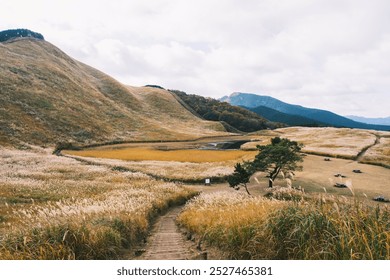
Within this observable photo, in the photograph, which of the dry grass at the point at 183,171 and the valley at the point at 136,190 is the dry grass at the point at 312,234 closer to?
the valley at the point at 136,190

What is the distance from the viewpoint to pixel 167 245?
11.6 m

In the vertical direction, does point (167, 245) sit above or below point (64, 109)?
below

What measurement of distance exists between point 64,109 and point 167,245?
118m

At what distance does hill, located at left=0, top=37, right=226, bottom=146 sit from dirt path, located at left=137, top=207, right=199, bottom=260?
7008 cm

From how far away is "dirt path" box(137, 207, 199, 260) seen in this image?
29.8 feet

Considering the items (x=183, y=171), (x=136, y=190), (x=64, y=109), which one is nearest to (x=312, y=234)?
(x=136, y=190)

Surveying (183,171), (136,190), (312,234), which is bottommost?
(183,171)

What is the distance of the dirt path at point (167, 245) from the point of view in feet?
29.8

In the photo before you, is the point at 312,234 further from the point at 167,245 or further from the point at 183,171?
the point at 183,171

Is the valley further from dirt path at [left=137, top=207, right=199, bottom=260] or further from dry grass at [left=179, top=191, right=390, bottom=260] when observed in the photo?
dirt path at [left=137, top=207, right=199, bottom=260]

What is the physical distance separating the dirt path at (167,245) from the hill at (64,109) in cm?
7008

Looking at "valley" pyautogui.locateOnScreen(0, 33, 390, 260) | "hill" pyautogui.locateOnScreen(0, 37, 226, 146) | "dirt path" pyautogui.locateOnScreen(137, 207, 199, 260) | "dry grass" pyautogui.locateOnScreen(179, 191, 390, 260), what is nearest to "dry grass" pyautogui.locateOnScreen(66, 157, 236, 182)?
"valley" pyautogui.locateOnScreen(0, 33, 390, 260)

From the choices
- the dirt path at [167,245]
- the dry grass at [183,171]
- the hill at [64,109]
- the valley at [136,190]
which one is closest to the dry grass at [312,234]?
the valley at [136,190]
